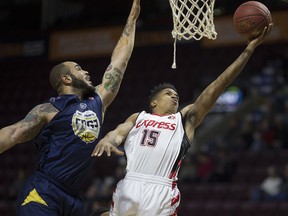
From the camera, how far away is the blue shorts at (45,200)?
16.6 feet

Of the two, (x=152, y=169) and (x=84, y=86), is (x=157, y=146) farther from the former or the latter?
(x=84, y=86)

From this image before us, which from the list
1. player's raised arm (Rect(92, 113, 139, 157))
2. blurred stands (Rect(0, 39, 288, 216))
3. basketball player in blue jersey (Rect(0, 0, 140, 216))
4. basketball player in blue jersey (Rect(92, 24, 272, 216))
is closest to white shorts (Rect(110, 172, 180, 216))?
basketball player in blue jersey (Rect(92, 24, 272, 216))

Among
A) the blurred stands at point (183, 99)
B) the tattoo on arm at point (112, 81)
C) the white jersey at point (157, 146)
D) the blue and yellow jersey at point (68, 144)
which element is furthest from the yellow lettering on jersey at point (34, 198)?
the blurred stands at point (183, 99)

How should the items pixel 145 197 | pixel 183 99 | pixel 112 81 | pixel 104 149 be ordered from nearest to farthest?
1. pixel 104 149
2. pixel 145 197
3. pixel 112 81
4. pixel 183 99

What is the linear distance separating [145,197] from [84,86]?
97cm

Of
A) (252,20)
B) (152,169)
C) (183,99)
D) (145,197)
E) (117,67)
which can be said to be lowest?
(183,99)

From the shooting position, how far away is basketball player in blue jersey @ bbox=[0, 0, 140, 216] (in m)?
5.09

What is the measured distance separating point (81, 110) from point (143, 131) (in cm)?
61

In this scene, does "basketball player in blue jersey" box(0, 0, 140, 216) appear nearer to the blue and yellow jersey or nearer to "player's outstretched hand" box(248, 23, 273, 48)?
the blue and yellow jersey

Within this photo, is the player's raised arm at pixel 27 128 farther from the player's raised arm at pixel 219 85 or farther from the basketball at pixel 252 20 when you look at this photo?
the basketball at pixel 252 20

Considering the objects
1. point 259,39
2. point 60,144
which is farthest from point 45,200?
point 259,39

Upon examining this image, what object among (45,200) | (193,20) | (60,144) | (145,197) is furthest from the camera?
(193,20)

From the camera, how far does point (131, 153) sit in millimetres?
5695

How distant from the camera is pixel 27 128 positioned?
5094 mm
